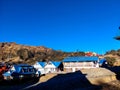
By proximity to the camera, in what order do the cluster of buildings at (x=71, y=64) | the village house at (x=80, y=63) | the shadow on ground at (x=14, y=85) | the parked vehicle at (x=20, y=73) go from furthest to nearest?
1. the cluster of buildings at (x=71, y=64)
2. the village house at (x=80, y=63)
3. the parked vehicle at (x=20, y=73)
4. the shadow on ground at (x=14, y=85)

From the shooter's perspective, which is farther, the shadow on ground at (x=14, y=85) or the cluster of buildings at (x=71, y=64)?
the cluster of buildings at (x=71, y=64)

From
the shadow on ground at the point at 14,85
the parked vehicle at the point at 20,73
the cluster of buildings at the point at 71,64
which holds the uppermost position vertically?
the cluster of buildings at the point at 71,64

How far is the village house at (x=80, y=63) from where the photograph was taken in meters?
84.1

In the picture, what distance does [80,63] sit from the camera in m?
86.5

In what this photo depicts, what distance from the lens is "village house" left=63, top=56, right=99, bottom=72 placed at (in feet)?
276

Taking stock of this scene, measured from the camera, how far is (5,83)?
123ft

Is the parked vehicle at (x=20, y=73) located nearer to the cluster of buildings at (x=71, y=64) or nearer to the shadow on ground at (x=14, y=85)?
the shadow on ground at (x=14, y=85)

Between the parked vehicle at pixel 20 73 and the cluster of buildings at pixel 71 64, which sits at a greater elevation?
the cluster of buildings at pixel 71 64

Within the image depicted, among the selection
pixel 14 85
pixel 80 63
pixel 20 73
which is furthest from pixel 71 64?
pixel 14 85

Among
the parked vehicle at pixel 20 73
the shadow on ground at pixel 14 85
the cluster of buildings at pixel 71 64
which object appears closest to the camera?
the shadow on ground at pixel 14 85

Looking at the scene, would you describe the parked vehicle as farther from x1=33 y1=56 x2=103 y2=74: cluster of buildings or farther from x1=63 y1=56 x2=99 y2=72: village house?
x1=63 y1=56 x2=99 y2=72: village house

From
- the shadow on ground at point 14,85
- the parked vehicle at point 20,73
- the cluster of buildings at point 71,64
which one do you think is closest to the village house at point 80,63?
the cluster of buildings at point 71,64

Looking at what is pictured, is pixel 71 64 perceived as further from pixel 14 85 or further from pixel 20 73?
pixel 14 85

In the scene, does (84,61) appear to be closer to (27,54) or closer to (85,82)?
(85,82)
